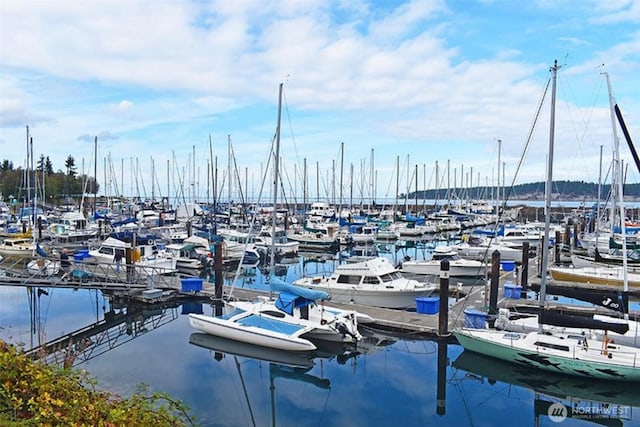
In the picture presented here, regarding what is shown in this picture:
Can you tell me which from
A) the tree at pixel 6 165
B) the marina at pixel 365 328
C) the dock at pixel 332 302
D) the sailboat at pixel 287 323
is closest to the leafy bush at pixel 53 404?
the marina at pixel 365 328

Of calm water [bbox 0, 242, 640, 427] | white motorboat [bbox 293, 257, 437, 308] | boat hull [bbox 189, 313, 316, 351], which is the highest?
white motorboat [bbox 293, 257, 437, 308]

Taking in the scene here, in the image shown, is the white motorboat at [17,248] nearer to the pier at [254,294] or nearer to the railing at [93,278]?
the railing at [93,278]

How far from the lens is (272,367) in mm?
17312

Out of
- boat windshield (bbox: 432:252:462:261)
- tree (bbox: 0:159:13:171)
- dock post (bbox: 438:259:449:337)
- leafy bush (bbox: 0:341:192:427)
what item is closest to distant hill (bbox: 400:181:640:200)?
Result: boat windshield (bbox: 432:252:462:261)

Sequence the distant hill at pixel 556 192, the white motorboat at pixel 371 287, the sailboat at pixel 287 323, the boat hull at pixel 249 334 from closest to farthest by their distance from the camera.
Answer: the boat hull at pixel 249 334 < the sailboat at pixel 287 323 < the white motorboat at pixel 371 287 < the distant hill at pixel 556 192

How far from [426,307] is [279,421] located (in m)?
9.95

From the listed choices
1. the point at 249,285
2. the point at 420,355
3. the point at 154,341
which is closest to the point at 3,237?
the point at 249,285

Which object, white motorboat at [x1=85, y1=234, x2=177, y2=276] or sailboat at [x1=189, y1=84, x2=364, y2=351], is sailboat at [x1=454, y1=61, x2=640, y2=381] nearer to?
sailboat at [x1=189, y1=84, x2=364, y2=351]

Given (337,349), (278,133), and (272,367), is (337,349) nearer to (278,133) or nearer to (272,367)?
(272,367)

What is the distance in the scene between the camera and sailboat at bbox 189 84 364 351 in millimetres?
18163

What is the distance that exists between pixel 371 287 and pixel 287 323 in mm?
6410

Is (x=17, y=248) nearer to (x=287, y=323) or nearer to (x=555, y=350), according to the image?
(x=287, y=323)

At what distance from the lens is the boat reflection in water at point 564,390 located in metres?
14.0

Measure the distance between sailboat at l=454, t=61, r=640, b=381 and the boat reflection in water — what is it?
12.5 inches
